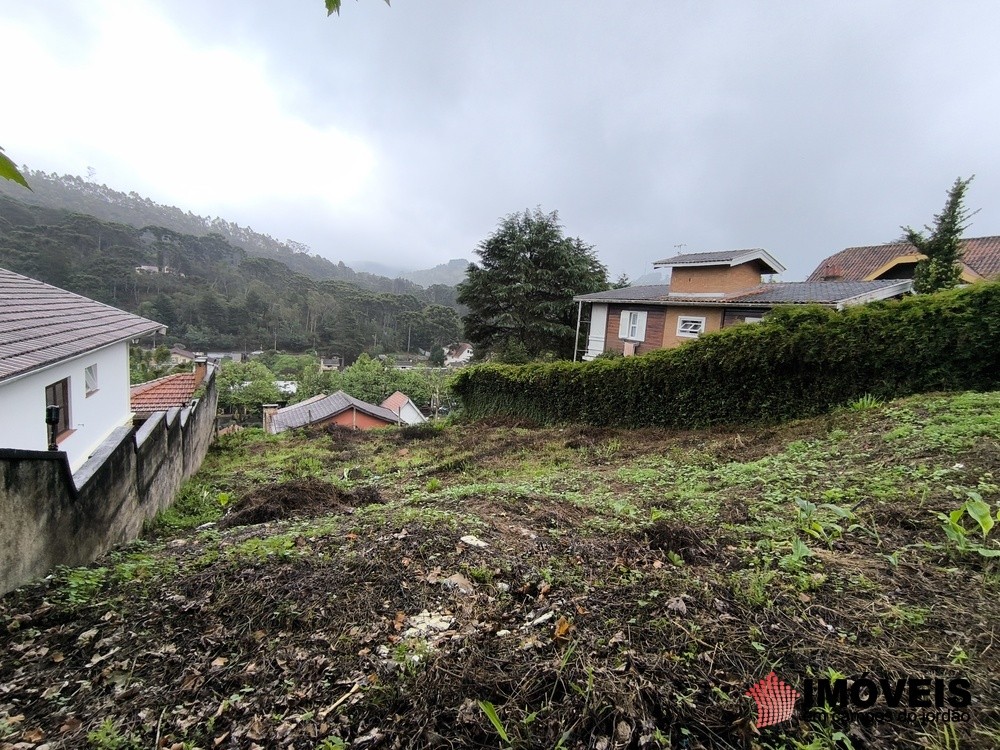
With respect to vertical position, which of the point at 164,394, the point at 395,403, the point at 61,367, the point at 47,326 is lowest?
the point at 395,403

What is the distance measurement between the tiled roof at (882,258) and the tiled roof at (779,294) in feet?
18.6

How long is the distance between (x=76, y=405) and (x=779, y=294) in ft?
60.9

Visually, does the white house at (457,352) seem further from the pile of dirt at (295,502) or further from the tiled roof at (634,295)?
the pile of dirt at (295,502)

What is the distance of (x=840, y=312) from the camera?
720 cm

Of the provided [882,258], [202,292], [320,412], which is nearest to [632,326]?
[882,258]

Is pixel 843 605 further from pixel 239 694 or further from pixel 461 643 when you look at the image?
pixel 239 694

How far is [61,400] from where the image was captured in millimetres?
6852

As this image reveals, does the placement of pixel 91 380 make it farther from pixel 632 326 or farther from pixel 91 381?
pixel 632 326

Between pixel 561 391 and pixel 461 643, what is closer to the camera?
pixel 461 643

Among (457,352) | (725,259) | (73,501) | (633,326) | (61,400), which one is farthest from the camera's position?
(457,352)

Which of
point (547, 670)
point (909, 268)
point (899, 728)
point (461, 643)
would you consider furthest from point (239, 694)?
point (909, 268)

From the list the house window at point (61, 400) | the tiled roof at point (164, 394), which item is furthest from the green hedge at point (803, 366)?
the tiled roof at point (164, 394)

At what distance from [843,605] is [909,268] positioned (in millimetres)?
22289

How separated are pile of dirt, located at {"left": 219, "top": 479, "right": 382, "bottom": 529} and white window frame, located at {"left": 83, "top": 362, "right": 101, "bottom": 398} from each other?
4.78 metres
